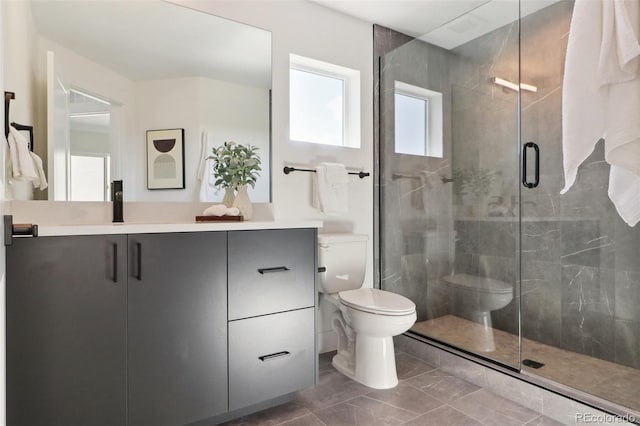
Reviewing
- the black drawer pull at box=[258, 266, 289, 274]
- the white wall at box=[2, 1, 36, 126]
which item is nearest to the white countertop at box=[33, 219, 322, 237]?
the black drawer pull at box=[258, 266, 289, 274]

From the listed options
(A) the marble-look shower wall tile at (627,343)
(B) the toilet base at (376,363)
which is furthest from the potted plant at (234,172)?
(A) the marble-look shower wall tile at (627,343)

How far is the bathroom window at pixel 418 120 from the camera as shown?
2801mm

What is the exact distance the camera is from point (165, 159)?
1.99 metres

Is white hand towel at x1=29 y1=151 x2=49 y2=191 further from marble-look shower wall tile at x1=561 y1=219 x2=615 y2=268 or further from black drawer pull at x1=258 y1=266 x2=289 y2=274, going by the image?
marble-look shower wall tile at x1=561 y1=219 x2=615 y2=268

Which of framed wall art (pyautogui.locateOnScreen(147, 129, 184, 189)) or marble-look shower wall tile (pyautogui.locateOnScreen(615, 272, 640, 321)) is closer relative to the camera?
framed wall art (pyautogui.locateOnScreen(147, 129, 184, 189))

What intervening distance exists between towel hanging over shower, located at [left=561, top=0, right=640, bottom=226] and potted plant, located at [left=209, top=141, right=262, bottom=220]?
5.25 ft

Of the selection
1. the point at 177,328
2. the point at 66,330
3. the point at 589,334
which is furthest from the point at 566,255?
the point at 66,330

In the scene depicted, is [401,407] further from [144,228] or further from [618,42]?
[618,42]

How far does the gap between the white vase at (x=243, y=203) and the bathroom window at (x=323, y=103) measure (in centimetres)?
56

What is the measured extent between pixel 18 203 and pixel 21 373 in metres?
0.75

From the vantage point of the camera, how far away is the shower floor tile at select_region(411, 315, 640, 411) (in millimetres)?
1928

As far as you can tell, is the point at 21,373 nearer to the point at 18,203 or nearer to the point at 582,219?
the point at 18,203

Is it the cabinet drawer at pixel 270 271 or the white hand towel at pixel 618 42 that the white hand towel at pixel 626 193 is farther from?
the cabinet drawer at pixel 270 271

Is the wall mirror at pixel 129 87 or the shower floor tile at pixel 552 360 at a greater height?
the wall mirror at pixel 129 87
